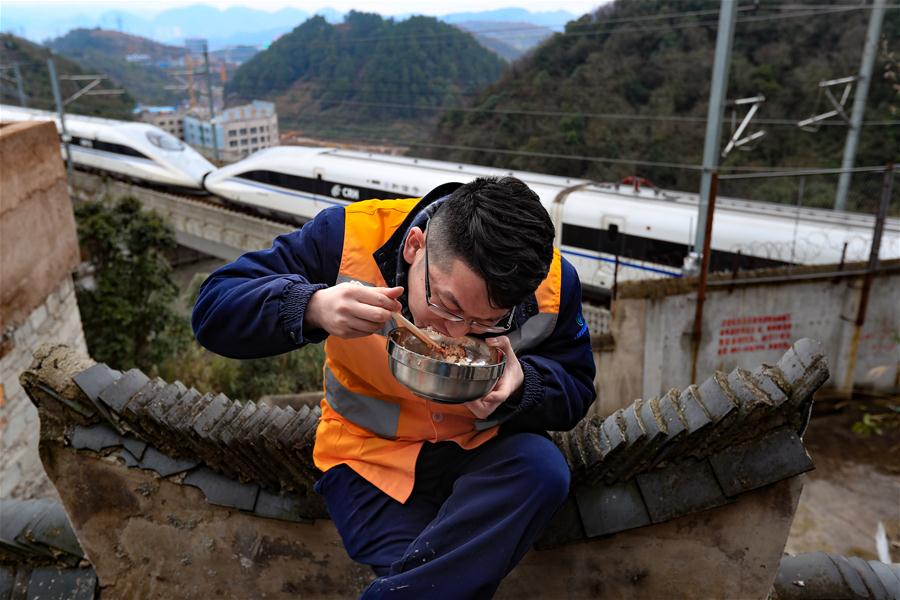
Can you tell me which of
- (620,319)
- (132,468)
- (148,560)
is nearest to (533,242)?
(132,468)

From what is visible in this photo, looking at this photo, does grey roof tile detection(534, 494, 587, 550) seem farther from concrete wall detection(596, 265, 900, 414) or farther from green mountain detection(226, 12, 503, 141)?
green mountain detection(226, 12, 503, 141)

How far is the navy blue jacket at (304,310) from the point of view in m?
1.72

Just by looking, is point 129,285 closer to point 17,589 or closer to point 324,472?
point 17,589

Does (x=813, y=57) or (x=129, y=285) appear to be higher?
(x=813, y=57)

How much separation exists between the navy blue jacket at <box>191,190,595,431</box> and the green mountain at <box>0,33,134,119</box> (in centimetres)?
3802

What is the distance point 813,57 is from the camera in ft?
77.5

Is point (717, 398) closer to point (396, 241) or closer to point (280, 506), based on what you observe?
point (396, 241)

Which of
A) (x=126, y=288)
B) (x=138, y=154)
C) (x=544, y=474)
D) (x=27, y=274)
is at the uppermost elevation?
(x=544, y=474)

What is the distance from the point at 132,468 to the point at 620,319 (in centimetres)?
697

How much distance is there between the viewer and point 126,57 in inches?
2265

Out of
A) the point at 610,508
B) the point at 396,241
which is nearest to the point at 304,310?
the point at 396,241

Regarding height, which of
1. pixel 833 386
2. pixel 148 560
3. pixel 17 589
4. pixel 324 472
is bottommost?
pixel 833 386

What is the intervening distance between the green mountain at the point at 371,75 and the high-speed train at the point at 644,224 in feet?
32.9

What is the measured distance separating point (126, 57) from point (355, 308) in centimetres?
6606
